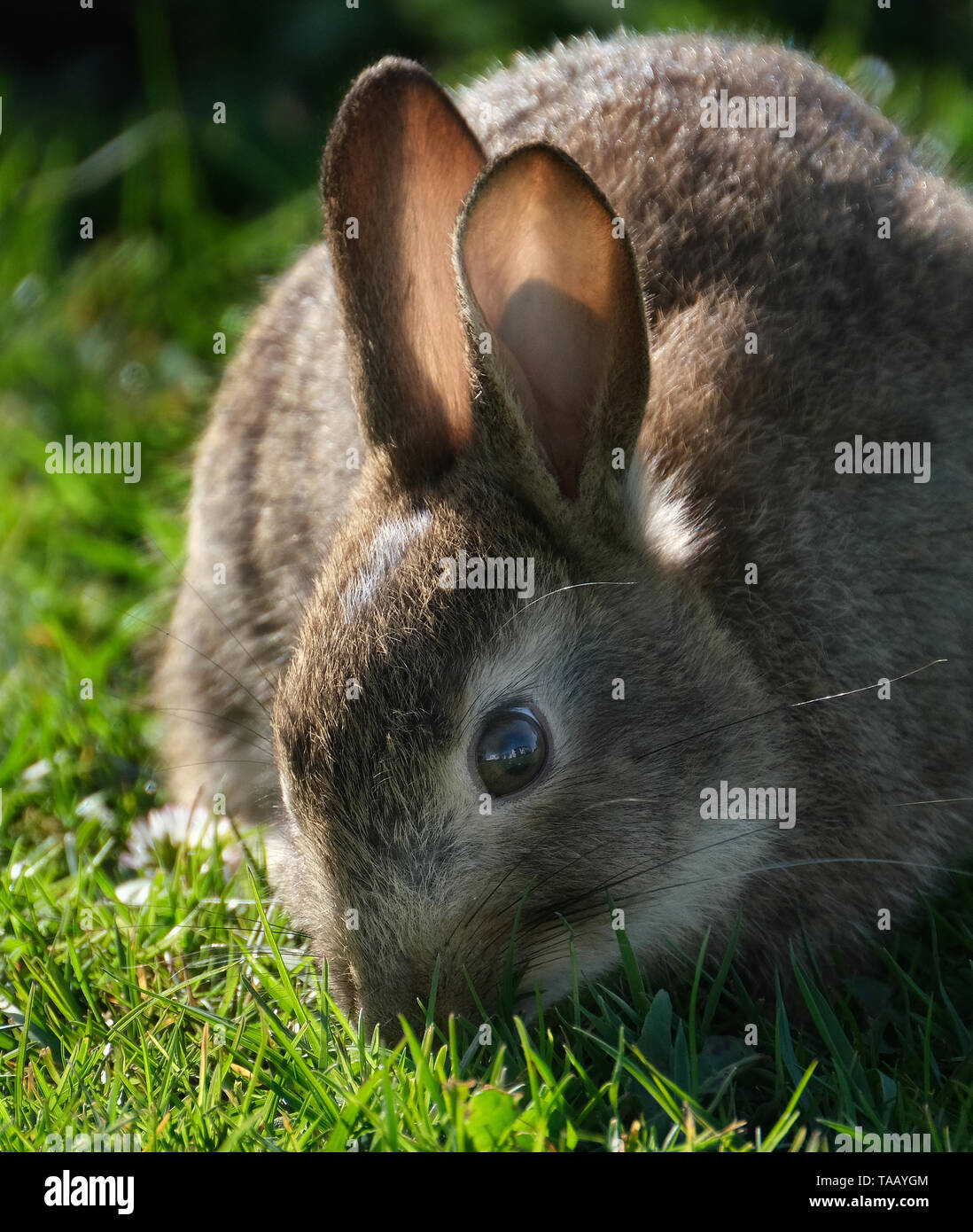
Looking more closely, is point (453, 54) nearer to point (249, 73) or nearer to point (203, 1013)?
point (249, 73)

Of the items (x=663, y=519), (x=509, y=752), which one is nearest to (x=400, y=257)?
(x=663, y=519)

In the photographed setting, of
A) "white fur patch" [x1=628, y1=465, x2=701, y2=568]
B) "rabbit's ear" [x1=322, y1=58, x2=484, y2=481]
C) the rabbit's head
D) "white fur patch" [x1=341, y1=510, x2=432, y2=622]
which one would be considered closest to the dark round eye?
the rabbit's head

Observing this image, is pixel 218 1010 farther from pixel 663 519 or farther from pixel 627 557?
pixel 663 519

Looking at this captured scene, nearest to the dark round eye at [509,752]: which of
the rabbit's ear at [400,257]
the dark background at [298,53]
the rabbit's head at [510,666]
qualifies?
the rabbit's head at [510,666]

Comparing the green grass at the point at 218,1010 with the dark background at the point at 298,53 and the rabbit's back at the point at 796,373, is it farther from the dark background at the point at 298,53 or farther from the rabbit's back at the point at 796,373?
the dark background at the point at 298,53
